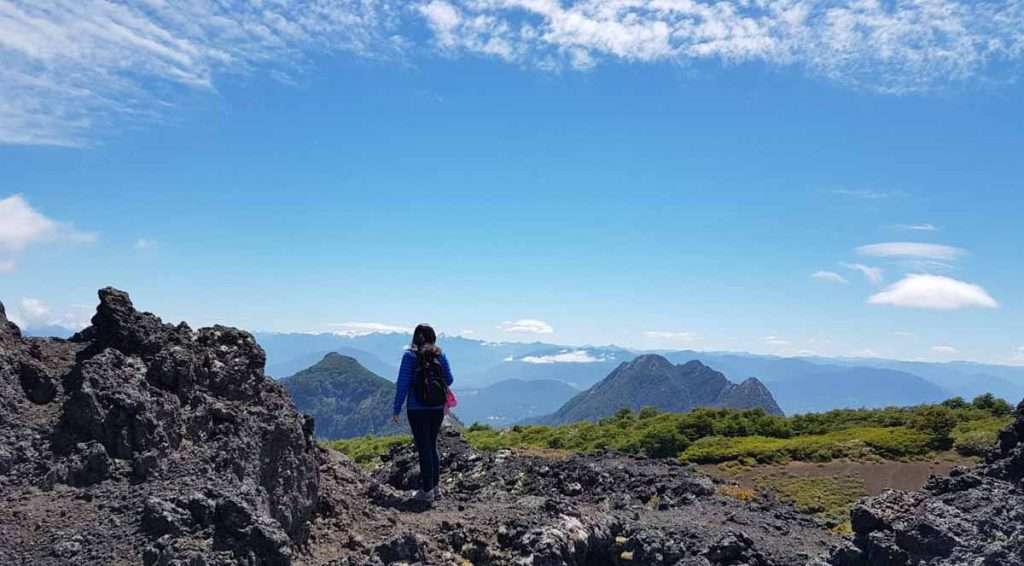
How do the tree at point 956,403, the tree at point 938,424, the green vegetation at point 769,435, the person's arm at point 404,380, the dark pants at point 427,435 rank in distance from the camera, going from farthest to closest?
the tree at point 956,403, the tree at point 938,424, the green vegetation at point 769,435, the dark pants at point 427,435, the person's arm at point 404,380

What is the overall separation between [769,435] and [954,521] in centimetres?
2989

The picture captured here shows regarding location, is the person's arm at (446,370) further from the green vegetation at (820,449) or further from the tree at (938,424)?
the tree at (938,424)

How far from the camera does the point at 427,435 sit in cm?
1520

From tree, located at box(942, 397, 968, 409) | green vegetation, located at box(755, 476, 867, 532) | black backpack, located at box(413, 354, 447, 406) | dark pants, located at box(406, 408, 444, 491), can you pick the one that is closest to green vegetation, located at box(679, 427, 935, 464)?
green vegetation, located at box(755, 476, 867, 532)

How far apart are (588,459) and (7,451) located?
2127 centimetres

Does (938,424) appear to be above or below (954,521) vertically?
below

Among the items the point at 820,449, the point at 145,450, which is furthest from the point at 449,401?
the point at 820,449

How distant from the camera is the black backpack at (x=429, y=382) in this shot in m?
14.9

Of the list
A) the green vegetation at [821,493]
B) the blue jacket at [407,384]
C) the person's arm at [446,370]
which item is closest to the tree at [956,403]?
the green vegetation at [821,493]

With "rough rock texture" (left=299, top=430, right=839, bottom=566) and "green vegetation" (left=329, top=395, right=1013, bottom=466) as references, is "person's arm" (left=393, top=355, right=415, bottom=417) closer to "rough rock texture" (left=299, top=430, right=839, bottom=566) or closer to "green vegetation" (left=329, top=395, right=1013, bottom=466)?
"rough rock texture" (left=299, top=430, right=839, bottom=566)

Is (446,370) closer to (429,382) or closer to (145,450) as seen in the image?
(429,382)

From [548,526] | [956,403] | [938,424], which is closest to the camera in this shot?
[548,526]

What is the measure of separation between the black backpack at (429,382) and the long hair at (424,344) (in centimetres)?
4

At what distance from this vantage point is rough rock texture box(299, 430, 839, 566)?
42.2ft
